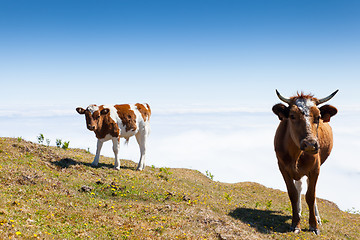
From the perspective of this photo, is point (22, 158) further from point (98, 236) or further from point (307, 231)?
point (307, 231)

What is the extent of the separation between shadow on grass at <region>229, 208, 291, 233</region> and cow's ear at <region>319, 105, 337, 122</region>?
16.6 ft

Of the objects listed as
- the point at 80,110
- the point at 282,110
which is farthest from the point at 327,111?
the point at 80,110

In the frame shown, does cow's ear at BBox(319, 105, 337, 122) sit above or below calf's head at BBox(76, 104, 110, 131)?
above

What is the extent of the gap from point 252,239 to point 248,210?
5.12 metres

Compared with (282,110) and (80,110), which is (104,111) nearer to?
(80,110)

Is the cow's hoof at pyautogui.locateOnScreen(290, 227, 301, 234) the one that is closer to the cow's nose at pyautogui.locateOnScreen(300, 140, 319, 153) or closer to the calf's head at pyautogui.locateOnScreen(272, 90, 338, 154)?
the calf's head at pyautogui.locateOnScreen(272, 90, 338, 154)

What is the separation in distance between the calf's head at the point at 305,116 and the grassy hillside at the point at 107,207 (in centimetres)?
389

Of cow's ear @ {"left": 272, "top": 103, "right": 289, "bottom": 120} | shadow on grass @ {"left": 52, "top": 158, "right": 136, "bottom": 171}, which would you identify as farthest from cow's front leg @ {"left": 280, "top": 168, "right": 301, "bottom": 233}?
shadow on grass @ {"left": 52, "top": 158, "right": 136, "bottom": 171}

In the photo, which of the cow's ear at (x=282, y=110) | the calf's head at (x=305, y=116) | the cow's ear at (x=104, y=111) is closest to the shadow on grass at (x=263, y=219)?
the calf's head at (x=305, y=116)

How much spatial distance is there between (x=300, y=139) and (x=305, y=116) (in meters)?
0.85

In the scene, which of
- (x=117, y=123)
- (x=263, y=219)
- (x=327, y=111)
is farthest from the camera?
(x=117, y=123)

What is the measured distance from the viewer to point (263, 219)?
14672mm

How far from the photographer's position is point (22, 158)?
1747 centimetres

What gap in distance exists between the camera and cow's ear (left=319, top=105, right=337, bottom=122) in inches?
490
